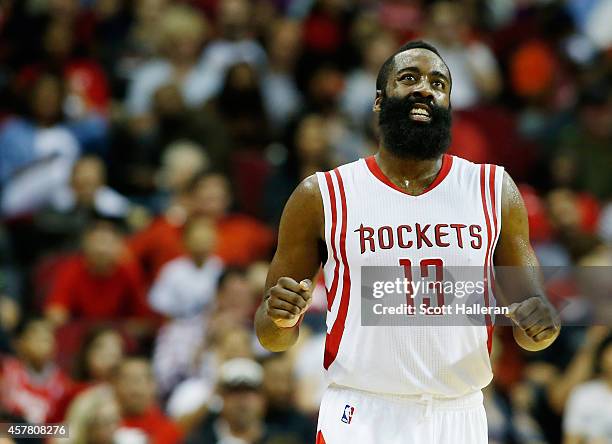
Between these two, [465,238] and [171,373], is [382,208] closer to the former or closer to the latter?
[465,238]

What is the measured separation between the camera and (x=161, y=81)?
1259 cm

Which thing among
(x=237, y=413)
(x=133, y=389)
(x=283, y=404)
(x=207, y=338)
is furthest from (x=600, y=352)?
(x=133, y=389)

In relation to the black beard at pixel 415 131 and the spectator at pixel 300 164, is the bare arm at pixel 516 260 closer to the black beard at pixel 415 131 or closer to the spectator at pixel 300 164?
the black beard at pixel 415 131

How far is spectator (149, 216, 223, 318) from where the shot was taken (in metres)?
10.1

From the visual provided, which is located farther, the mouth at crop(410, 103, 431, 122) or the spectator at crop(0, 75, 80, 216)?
the spectator at crop(0, 75, 80, 216)

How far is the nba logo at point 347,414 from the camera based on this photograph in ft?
16.6

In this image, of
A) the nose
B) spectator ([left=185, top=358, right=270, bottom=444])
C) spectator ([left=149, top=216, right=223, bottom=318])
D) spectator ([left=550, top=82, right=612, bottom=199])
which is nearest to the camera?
the nose

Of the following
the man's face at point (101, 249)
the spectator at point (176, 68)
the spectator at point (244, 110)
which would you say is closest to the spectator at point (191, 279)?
the man's face at point (101, 249)

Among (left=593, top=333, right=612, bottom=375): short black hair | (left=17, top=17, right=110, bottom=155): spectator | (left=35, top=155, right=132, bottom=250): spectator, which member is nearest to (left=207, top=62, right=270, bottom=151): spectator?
(left=17, top=17, right=110, bottom=155): spectator

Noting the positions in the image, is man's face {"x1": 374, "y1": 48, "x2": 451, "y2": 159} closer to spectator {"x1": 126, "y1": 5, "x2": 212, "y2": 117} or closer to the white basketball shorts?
the white basketball shorts

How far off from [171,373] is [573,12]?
7497mm

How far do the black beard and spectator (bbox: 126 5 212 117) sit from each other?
7.33 m

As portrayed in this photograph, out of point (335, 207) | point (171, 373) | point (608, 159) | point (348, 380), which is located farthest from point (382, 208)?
point (608, 159)

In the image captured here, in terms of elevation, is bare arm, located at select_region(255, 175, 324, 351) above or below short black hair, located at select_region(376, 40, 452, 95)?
below
